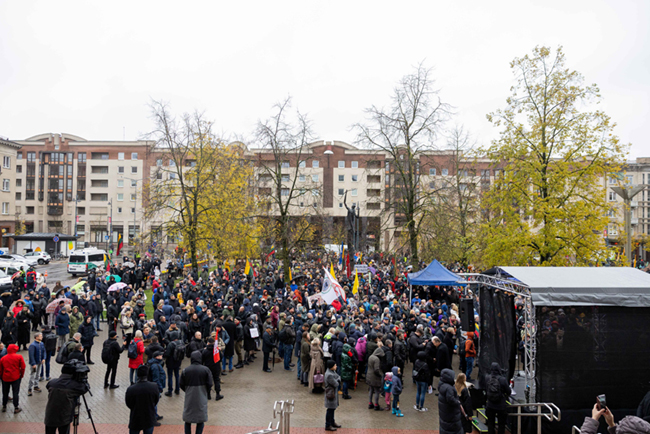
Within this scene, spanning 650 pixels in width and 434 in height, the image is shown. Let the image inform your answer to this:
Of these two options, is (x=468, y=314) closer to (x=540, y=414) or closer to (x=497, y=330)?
(x=497, y=330)

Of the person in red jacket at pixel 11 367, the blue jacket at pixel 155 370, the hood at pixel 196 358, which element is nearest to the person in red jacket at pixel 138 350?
the blue jacket at pixel 155 370

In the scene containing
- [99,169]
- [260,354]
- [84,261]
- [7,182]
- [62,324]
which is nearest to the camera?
[62,324]

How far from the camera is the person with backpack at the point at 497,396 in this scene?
904 centimetres

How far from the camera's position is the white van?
36125mm

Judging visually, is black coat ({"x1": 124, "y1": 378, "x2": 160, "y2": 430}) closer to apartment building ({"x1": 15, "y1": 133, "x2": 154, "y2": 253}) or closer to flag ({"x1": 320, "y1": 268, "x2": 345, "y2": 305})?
flag ({"x1": 320, "y1": 268, "x2": 345, "y2": 305})

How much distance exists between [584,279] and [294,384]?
26.1ft

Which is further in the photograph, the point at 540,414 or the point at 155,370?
the point at 155,370

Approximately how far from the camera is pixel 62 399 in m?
8.13

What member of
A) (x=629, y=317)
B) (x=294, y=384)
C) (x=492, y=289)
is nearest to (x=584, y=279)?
(x=629, y=317)

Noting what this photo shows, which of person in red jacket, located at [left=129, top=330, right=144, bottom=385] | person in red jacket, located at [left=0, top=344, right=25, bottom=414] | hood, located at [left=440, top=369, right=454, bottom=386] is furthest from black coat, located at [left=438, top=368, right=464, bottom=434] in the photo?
person in red jacket, located at [left=0, top=344, right=25, bottom=414]

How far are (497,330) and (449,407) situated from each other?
11.5 feet

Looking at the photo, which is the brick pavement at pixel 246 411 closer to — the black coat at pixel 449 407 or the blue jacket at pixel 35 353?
the blue jacket at pixel 35 353

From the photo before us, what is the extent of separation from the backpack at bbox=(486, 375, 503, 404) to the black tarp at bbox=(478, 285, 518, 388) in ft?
4.88

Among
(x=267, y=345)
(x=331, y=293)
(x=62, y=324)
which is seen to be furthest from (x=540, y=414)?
(x=62, y=324)
